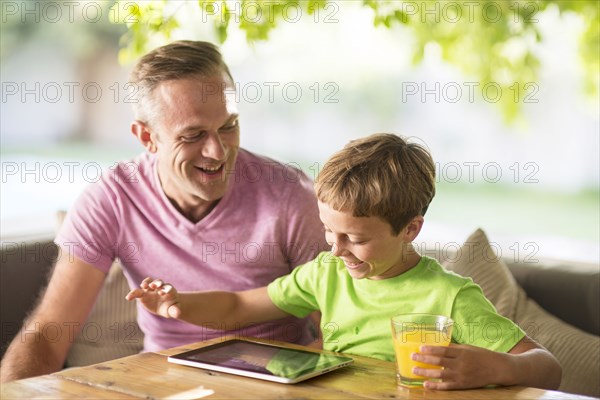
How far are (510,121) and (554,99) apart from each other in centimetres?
631

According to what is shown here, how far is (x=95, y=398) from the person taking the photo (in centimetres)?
131

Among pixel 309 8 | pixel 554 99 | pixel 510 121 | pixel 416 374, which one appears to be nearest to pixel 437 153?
pixel 554 99

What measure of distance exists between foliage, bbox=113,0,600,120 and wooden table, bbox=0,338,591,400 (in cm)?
128

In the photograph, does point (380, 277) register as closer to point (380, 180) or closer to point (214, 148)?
point (380, 180)

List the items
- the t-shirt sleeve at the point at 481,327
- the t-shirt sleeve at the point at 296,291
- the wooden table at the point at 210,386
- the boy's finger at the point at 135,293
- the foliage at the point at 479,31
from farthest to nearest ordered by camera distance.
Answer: the foliage at the point at 479,31 → the t-shirt sleeve at the point at 296,291 → the boy's finger at the point at 135,293 → the t-shirt sleeve at the point at 481,327 → the wooden table at the point at 210,386

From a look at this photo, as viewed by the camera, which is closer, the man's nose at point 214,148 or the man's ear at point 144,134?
the man's nose at point 214,148

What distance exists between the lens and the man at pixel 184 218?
6.69ft

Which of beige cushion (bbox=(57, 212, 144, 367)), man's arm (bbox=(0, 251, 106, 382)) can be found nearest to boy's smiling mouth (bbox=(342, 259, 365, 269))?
man's arm (bbox=(0, 251, 106, 382))

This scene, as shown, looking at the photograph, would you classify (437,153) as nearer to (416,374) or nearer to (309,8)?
(309,8)

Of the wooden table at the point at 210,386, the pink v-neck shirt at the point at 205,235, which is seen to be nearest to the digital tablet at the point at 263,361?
the wooden table at the point at 210,386

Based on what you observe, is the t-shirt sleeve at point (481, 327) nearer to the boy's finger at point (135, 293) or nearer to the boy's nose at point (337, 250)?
the boy's nose at point (337, 250)

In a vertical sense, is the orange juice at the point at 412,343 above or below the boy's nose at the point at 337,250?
below

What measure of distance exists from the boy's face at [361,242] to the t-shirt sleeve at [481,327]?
0.15m

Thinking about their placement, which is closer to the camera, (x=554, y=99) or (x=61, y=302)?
(x=61, y=302)
